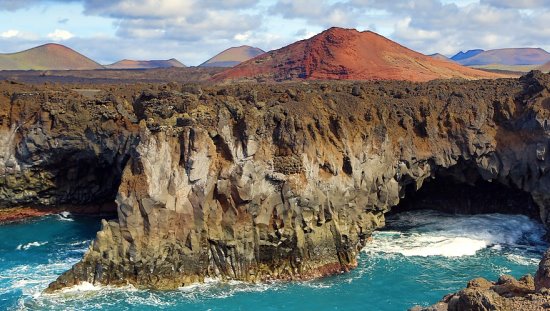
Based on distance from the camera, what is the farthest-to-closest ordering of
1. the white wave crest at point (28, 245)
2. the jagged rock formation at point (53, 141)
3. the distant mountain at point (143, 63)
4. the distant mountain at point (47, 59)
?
the distant mountain at point (143, 63) → the distant mountain at point (47, 59) → the jagged rock formation at point (53, 141) → the white wave crest at point (28, 245)

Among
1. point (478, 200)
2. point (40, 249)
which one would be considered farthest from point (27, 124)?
point (478, 200)

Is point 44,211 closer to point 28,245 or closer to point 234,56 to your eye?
point 28,245

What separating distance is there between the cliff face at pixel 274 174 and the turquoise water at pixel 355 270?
1451 mm

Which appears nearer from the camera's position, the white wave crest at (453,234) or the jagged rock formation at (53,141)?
the white wave crest at (453,234)

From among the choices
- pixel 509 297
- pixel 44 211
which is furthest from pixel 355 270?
pixel 44 211

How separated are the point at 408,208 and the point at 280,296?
1893 centimetres

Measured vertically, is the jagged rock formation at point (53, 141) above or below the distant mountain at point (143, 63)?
below

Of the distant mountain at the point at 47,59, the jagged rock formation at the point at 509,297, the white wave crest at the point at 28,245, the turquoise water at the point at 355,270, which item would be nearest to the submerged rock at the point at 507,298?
the jagged rock formation at the point at 509,297

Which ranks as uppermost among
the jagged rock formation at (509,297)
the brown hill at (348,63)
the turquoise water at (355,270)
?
the brown hill at (348,63)

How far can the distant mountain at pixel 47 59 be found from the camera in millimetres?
134625

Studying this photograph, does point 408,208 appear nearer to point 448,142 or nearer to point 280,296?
point 448,142

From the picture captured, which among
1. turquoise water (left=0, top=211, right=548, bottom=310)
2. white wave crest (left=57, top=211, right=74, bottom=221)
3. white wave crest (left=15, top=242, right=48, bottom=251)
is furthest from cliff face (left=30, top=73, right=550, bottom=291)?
white wave crest (left=57, top=211, right=74, bottom=221)

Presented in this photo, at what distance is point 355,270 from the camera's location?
110ft

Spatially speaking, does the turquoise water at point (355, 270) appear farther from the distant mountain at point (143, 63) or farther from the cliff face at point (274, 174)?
the distant mountain at point (143, 63)
